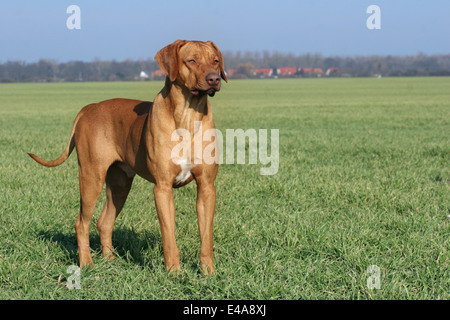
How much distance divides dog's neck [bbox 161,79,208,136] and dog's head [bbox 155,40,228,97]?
0.27 ft

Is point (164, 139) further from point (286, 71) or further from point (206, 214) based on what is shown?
point (286, 71)

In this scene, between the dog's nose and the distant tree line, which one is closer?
the dog's nose

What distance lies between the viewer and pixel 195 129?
4133 mm

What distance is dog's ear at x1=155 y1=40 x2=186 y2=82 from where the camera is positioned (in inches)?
155

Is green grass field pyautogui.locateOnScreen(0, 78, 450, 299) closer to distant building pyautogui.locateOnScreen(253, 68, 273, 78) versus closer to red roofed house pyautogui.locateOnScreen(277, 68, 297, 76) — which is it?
distant building pyautogui.locateOnScreen(253, 68, 273, 78)

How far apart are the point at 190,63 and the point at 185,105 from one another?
14.8 inches

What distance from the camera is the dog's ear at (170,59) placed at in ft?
13.0

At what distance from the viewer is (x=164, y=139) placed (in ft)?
13.5

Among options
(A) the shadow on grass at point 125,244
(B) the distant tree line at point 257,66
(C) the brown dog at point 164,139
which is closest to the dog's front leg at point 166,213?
(C) the brown dog at point 164,139

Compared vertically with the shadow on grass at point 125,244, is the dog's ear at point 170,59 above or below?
above

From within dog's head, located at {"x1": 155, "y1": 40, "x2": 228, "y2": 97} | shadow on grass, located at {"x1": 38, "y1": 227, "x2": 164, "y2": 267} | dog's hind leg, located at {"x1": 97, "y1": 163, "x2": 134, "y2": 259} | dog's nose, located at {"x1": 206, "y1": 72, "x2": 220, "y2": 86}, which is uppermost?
dog's head, located at {"x1": 155, "y1": 40, "x2": 228, "y2": 97}

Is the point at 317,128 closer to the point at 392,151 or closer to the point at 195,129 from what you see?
the point at 392,151

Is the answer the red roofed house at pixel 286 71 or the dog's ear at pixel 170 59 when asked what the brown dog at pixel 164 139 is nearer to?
the dog's ear at pixel 170 59

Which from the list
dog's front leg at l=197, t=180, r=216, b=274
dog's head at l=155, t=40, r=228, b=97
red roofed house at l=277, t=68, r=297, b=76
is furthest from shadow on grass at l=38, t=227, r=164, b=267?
red roofed house at l=277, t=68, r=297, b=76
